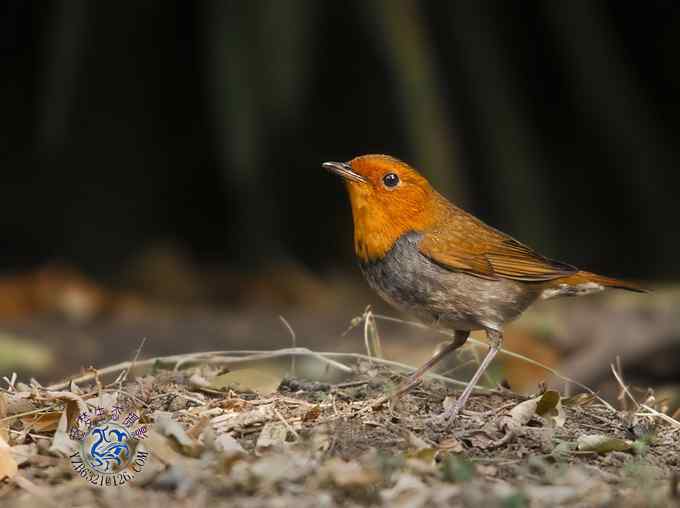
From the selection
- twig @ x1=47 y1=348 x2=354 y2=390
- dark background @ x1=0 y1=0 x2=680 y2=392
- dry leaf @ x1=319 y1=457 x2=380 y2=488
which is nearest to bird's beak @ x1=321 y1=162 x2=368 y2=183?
twig @ x1=47 y1=348 x2=354 y2=390

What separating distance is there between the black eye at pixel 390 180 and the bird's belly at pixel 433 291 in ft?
0.60

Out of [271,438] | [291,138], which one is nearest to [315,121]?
[291,138]

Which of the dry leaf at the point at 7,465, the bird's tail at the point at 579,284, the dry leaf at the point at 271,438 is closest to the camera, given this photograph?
the dry leaf at the point at 7,465

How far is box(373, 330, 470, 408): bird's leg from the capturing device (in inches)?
130

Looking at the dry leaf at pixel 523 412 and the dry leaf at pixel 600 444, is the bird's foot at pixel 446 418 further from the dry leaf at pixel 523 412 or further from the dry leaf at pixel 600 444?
the dry leaf at pixel 600 444

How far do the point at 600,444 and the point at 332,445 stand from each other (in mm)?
755

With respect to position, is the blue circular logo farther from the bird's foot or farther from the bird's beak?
the bird's beak

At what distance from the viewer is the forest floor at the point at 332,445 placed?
2.59 metres

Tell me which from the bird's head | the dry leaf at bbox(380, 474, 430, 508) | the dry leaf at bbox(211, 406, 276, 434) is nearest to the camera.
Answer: the dry leaf at bbox(380, 474, 430, 508)

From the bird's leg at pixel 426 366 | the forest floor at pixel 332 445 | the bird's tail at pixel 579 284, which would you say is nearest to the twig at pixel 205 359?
the forest floor at pixel 332 445

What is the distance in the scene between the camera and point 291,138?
8.15 m

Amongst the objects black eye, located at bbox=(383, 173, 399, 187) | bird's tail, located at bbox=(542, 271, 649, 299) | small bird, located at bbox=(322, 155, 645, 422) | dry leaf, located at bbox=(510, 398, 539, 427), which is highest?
black eye, located at bbox=(383, 173, 399, 187)

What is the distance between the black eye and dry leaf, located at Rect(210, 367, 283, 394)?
2.46ft

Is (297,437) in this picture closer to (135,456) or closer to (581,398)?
(135,456)
